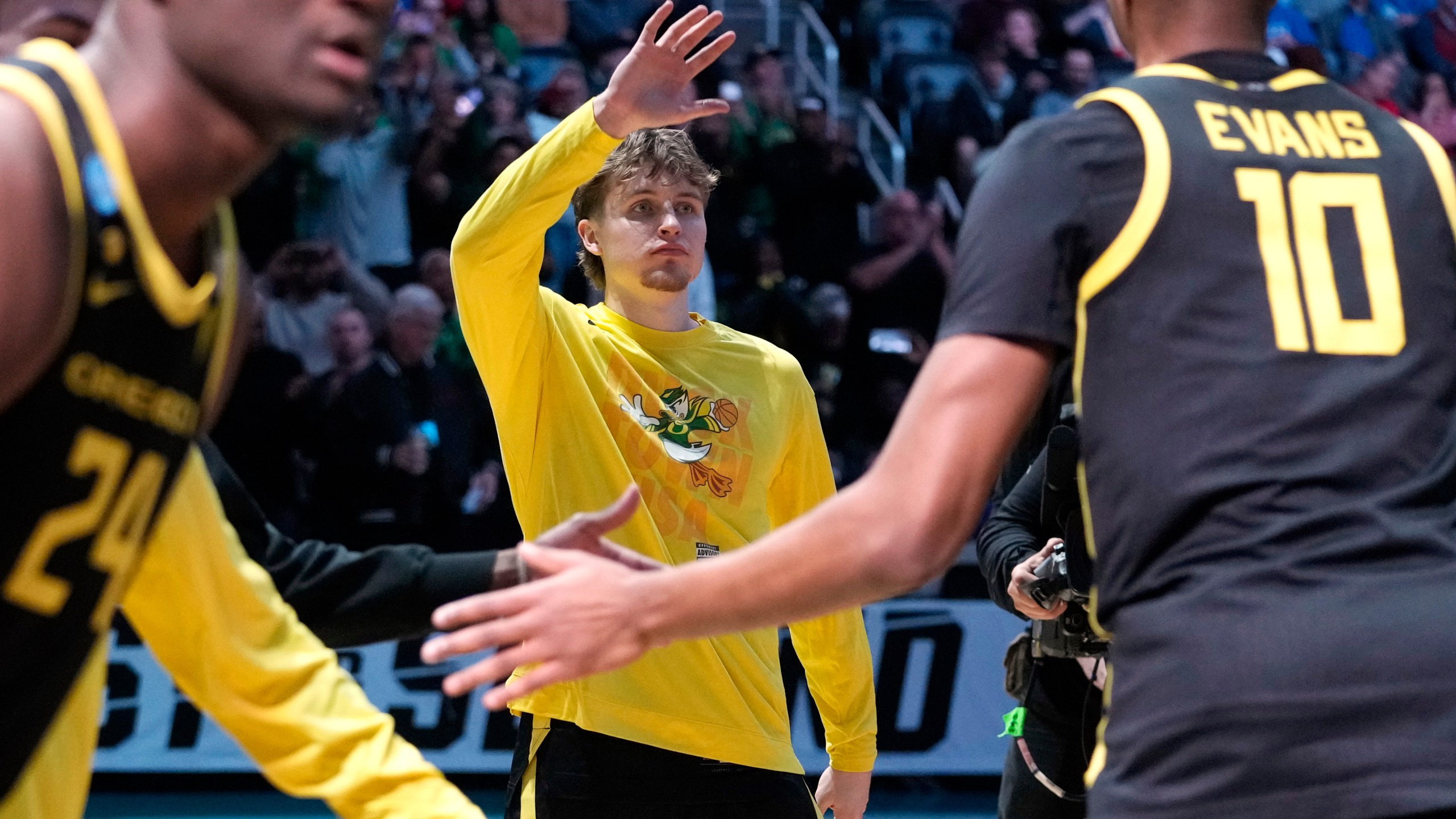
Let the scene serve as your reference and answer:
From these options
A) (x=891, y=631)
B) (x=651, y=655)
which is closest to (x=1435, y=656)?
(x=651, y=655)

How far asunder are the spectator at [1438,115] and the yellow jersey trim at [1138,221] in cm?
1145

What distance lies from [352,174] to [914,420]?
7.68 m

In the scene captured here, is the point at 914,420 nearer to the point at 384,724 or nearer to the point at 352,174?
A: the point at 384,724

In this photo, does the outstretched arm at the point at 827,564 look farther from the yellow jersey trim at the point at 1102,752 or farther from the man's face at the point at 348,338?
the man's face at the point at 348,338

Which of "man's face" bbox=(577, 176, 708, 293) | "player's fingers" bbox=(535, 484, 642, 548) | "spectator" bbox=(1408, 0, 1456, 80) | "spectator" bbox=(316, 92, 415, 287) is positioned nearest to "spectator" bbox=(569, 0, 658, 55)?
"spectator" bbox=(316, 92, 415, 287)

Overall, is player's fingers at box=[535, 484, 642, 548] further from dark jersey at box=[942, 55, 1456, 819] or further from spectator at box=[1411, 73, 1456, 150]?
spectator at box=[1411, 73, 1456, 150]

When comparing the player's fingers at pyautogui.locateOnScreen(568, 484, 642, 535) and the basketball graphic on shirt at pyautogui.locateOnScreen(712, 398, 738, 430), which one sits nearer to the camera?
the player's fingers at pyautogui.locateOnScreen(568, 484, 642, 535)

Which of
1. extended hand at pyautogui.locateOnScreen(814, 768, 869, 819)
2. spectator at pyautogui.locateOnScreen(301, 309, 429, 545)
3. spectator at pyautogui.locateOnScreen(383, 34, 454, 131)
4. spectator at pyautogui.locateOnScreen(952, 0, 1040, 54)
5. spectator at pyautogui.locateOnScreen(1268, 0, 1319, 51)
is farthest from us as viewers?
spectator at pyautogui.locateOnScreen(1268, 0, 1319, 51)

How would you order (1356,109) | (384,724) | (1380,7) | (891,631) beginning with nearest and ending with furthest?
(1356,109) → (384,724) → (891,631) → (1380,7)

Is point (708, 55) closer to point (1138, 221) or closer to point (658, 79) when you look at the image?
point (658, 79)

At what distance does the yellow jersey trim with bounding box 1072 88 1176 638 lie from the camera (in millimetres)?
1869

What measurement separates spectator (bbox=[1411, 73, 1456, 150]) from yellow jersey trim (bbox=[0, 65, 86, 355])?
12.3 m

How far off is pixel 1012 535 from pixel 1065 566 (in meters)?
0.44

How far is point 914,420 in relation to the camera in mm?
1896
